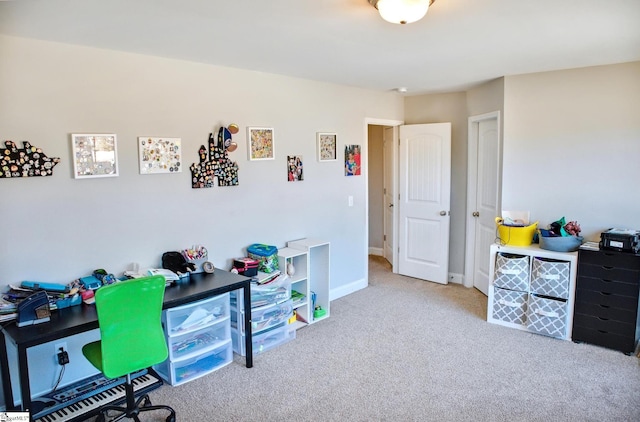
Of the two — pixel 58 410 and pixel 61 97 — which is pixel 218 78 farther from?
pixel 58 410

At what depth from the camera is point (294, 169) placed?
4.09 metres

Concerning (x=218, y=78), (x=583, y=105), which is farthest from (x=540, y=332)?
(x=218, y=78)

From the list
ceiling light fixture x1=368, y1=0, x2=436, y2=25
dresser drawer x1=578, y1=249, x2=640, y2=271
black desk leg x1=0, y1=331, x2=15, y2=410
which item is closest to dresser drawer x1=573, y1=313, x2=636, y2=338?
dresser drawer x1=578, y1=249, x2=640, y2=271

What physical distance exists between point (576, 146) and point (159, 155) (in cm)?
365

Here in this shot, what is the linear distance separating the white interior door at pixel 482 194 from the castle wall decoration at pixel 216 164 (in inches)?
108

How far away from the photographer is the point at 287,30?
252 centimetres

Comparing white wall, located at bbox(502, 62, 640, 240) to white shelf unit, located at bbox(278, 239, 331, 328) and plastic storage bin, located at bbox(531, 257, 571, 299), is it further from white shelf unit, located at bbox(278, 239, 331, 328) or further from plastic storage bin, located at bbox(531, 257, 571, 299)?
white shelf unit, located at bbox(278, 239, 331, 328)

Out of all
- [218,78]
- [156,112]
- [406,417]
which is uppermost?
[218,78]

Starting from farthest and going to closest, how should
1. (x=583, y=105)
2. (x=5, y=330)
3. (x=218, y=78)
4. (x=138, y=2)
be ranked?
(x=583, y=105), (x=218, y=78), (x=5, y=330), (x=138, y=2)

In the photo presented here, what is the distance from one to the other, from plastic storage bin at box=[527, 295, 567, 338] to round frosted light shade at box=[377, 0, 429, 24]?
2763 millimetres

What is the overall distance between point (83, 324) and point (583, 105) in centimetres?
428

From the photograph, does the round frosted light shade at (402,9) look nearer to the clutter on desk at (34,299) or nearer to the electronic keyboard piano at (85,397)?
the clutter on desk at (34,299)

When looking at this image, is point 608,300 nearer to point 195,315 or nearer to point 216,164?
point 195,315

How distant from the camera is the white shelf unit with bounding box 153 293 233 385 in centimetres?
291
